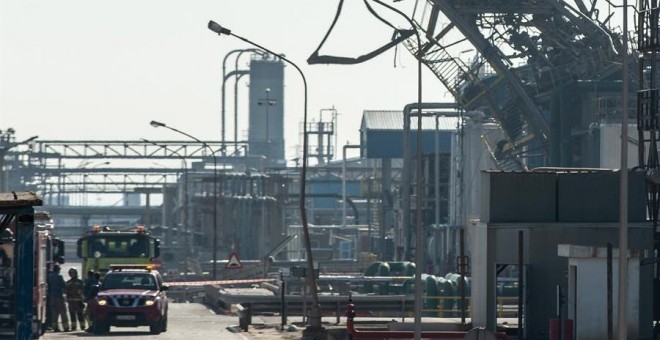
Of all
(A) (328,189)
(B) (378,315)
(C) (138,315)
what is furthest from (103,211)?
(C) (138,315)

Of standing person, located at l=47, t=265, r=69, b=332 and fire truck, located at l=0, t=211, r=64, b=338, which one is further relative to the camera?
standing person, located at l=47, t=265, r=69, b=332

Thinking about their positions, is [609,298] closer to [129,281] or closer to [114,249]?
[129,281]

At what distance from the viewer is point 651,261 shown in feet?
119

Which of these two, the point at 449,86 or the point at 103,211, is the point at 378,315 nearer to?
the point at 449,86

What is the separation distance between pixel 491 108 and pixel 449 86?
186cm

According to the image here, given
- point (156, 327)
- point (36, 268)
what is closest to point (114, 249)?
point (156, 327)

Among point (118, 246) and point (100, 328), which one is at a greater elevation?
point (118, 246)

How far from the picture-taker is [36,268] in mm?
38031

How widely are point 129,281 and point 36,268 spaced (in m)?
4.23

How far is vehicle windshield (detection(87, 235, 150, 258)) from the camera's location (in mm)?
52656

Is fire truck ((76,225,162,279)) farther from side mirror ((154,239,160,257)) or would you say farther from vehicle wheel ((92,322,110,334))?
vehicle wheel ((92,322,110,334))

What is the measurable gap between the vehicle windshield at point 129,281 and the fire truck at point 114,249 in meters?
10.2

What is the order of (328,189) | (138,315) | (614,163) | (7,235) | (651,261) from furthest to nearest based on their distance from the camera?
(328,189), (614,163), (138,315), (651,261), (7,235)

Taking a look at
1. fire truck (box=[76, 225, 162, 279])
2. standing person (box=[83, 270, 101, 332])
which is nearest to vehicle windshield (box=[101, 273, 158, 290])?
standing person (box=[83, 270, 101, 332])
